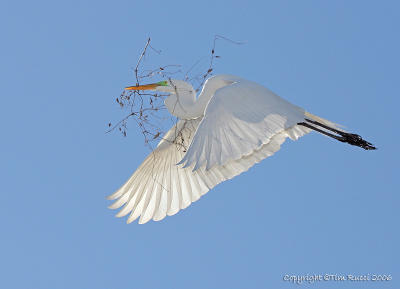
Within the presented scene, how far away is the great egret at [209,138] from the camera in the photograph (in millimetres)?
7617

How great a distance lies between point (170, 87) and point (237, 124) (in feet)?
5.41

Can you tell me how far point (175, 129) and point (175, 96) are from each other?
108cm

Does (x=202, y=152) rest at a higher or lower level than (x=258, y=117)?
lower

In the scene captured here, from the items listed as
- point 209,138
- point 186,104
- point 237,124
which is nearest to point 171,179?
point 186,104

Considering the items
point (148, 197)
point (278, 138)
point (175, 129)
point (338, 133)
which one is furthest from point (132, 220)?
point (338, 133)

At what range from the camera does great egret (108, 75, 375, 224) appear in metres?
7.62

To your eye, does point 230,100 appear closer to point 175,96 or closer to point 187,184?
point 175,96

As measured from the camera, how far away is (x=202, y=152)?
7.51m

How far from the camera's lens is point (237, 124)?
7.88 metres

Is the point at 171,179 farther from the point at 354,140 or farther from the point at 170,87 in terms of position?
the point at 354,140

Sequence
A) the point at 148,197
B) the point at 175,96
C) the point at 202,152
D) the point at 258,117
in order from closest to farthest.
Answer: the point at 202,152, the point at 258,117, the point at 175,96, the point at 148,197

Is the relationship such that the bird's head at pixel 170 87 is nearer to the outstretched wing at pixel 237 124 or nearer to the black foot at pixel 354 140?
the outstretched wing at pixel 237 124

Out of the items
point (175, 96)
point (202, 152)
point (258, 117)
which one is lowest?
point (202, 152)

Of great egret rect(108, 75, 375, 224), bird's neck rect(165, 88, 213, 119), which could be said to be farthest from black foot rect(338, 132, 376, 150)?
bird's neck rect(165, 88, 213, 119)
